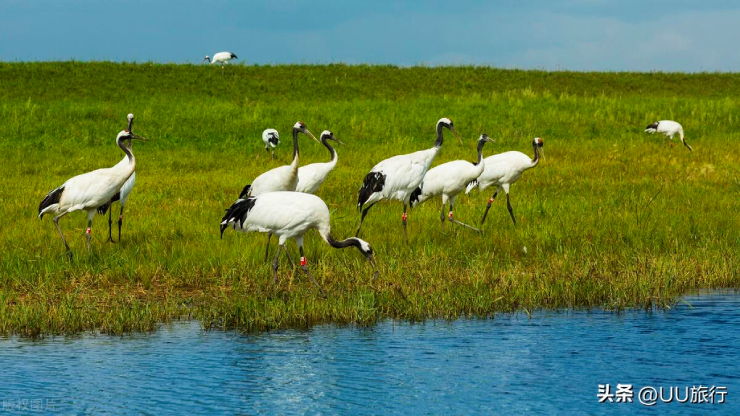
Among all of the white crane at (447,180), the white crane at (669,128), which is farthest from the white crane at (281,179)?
the white crane at (669,128)

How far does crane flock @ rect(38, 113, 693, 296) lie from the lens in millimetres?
10219

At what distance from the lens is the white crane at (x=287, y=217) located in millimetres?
10125

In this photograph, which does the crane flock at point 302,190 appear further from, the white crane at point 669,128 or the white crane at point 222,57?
the white crane at point 222,57

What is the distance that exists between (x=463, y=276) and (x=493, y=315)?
1.31 m

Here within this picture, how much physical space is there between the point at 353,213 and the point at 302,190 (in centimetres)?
158

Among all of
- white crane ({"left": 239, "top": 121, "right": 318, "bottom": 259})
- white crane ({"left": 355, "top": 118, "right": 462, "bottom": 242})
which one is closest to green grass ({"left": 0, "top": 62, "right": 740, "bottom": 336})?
white crane ({"left": 355, "top": 118, "right": 462, "bottom": 242})

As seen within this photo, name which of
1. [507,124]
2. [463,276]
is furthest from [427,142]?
[463,276]

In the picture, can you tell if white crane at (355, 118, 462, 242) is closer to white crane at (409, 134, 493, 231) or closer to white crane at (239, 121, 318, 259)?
white crane at (409, 134, 493, 231)

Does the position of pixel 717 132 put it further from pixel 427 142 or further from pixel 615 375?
pixel 615 375

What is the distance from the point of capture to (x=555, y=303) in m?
9.77

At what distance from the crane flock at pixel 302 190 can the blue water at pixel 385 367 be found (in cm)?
179

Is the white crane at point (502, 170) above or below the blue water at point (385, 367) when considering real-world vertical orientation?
above

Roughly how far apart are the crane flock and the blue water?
5.86 ft

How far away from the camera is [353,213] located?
1516 cm
